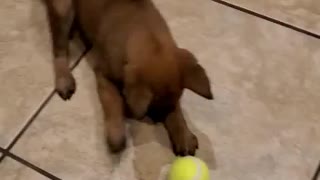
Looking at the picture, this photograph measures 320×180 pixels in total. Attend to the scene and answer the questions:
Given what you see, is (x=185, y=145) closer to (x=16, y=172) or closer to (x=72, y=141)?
(x=72, y=141)

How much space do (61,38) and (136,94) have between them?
290mm

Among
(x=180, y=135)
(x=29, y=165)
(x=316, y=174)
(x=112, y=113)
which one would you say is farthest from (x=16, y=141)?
(x=316, y=174)

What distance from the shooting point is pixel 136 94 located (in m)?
1.33

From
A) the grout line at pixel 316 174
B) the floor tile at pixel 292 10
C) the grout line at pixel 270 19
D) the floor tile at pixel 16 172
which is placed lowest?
the floor tile at pixel 16 172

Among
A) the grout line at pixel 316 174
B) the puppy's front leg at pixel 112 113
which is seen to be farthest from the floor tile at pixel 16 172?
the grout line at pixel 316 174

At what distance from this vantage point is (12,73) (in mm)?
1556

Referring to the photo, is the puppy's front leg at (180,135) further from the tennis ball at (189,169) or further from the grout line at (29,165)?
the grout line at (29,165)

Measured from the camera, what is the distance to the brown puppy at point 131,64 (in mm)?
1346

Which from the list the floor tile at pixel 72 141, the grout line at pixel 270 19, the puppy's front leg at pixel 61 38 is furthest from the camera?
the grout line at pixel 270 19

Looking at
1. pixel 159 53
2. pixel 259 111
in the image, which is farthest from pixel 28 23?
pixel 259 111

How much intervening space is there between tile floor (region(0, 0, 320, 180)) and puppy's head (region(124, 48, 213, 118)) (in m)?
0.13

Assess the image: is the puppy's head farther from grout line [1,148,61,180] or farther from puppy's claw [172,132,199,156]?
grout line [1,148,61,180]

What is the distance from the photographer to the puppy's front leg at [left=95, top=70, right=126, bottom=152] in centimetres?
143

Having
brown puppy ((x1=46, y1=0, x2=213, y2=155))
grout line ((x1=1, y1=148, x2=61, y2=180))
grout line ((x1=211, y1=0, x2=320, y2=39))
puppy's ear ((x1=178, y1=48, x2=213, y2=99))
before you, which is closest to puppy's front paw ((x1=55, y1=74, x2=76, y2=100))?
brown puppy ((x1=46, y1=0, x2=213, y2=155))
